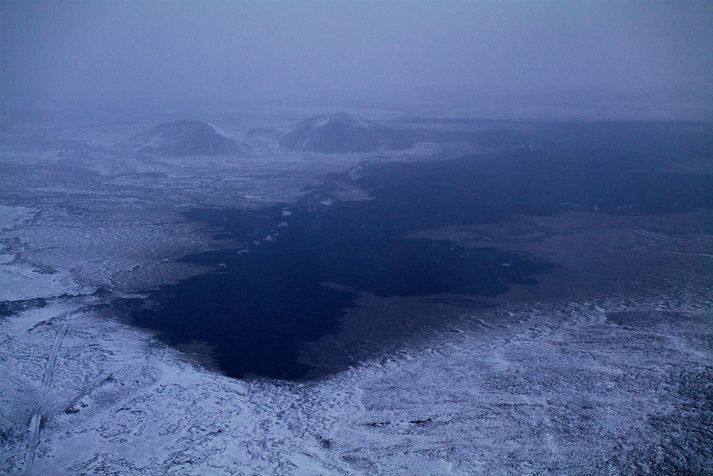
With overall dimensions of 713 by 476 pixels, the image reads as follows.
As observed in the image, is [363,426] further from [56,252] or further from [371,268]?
[56,252]

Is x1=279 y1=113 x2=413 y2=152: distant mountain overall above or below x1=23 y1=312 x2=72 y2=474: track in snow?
above

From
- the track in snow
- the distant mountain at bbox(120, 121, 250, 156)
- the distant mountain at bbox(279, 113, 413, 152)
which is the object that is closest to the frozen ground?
the track in snow

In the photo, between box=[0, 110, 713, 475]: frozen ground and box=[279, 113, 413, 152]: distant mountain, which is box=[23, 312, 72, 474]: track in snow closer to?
box=[0, 110, 713, 475]: frozen ground

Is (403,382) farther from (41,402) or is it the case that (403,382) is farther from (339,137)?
(339,137)

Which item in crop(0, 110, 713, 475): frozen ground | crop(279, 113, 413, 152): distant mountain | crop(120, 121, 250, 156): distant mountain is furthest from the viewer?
crop(279, 113, 413, 152): distant mountain

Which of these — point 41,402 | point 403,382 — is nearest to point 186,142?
point 41,402
